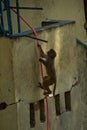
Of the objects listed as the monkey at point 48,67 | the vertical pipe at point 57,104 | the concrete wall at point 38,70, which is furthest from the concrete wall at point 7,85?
the vertical pipe at point 57,104

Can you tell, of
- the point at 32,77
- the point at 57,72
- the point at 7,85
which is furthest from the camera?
the point at 57,72

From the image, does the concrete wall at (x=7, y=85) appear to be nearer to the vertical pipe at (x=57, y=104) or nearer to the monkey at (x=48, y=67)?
the monkey at (x=48, y=67)

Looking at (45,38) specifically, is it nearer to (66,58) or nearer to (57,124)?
(66,58)

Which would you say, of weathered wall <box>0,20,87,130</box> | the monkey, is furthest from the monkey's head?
weathered wall <box>0,20,87,130</box>

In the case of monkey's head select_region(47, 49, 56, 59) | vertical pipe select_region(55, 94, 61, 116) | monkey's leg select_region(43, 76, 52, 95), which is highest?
monkey's head select_region(47, 49, 56, 59)

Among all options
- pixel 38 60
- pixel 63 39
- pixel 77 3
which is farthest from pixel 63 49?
pixel 77 3

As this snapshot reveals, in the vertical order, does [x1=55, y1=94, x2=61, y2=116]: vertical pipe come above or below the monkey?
below

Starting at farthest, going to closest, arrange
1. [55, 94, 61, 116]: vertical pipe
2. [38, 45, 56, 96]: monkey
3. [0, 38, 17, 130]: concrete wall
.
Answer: [55, 94, 61, 116]: vertical pipe → [38, 45, 56, 96]: monkey → [0, 38, 17, 130]: concrete wall

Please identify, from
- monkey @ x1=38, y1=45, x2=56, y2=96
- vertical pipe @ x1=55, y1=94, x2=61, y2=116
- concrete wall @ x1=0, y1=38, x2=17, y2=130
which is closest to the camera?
concrete wall @ x1=0, y1=38, x2=17, y2=130

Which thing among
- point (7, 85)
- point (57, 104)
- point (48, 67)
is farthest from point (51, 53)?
point (57, 104)

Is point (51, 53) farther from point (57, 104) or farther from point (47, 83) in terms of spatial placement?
point (57, 104)

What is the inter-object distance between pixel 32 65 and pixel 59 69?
1.27ft

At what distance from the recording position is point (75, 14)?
4.68m

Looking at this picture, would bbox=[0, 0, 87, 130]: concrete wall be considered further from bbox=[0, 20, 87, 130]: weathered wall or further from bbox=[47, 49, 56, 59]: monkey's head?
bbox=[47, 49, 56, 59]: monkey's head
